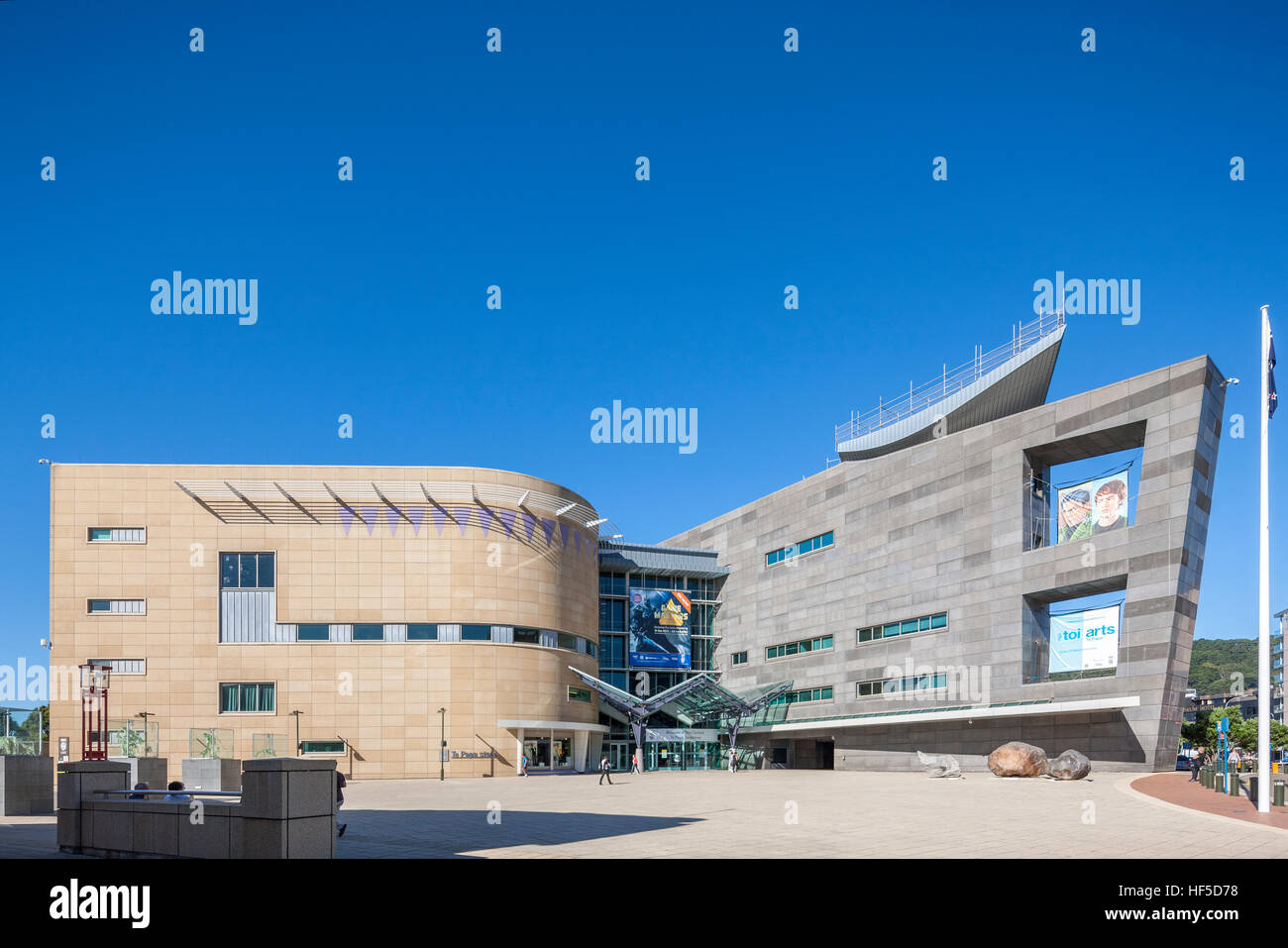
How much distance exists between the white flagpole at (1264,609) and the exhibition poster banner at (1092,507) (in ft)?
82.2

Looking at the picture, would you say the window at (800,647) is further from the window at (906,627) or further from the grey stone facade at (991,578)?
the window at (906,627)

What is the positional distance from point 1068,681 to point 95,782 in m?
47.0

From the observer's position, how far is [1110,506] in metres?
54.5

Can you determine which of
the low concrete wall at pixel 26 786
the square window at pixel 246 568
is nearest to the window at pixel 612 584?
the square window at pixel 246 568

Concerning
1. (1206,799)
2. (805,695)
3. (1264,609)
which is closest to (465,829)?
(1264,609)

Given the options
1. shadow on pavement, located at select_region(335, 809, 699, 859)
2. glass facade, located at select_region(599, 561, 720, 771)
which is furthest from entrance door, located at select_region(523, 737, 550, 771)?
shadow on pavement, located at select_region(335, 809, 699, 859)

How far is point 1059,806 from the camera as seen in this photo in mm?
30438

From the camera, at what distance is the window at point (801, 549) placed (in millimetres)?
75275

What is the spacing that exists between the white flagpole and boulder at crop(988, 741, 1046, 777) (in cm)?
2134

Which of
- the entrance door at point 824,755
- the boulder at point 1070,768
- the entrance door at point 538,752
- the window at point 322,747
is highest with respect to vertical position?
the boulder at point 1070,768

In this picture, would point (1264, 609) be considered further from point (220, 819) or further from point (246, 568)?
point (246, 568)

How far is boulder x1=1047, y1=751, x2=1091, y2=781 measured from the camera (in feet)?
153

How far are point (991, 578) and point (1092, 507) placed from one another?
23.4ft
